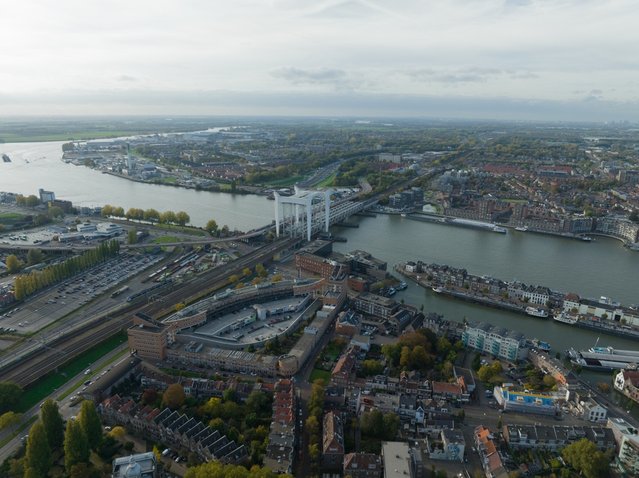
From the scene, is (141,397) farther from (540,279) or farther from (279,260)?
(540,279)

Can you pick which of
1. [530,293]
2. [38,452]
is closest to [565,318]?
[530,293]

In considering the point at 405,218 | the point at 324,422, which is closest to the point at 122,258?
the point at 324,422

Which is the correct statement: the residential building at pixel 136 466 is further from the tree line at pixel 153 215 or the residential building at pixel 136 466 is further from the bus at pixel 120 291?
the tree line at pixel 153 215

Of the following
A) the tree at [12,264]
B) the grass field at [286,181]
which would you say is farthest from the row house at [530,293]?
the grass field at [286,181]

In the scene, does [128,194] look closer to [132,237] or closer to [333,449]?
[132,237]

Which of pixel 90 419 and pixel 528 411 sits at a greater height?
pixel 90 419

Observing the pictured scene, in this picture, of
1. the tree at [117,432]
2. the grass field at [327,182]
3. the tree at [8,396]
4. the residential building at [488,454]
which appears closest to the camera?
the residential building at [488,454]

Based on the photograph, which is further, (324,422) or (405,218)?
(405,218)
